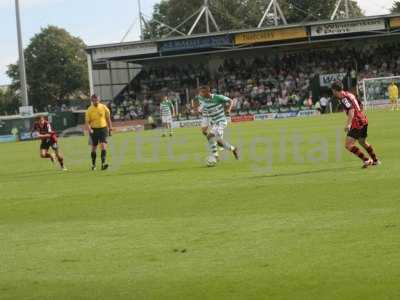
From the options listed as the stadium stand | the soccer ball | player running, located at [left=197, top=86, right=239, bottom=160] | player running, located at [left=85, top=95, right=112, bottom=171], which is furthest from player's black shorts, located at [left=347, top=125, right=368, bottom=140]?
the stadium stand

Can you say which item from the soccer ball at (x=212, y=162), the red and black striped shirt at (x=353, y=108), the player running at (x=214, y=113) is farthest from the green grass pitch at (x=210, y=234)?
the player running at (x=214, y=113)

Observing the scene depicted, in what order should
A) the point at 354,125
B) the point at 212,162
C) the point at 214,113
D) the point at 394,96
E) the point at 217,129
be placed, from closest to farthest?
the point at 354,125, the point at 212,162, the point at 217,129, the point at 214,113, the point at 394,96

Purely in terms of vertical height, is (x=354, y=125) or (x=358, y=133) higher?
(x=354, y=125)

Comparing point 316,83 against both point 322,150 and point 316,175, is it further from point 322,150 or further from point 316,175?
point 316,175

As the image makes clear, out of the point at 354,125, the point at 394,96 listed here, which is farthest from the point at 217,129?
the point at 394,96

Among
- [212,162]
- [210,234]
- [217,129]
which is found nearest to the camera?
[210,234]

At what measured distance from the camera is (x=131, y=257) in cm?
901

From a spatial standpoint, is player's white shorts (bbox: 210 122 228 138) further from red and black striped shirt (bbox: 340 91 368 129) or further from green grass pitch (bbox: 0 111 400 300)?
red and black striped shirt (bbox: 340 91 368 129)

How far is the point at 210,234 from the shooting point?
10078 mm

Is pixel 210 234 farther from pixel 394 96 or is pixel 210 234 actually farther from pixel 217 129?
pixel 394 96

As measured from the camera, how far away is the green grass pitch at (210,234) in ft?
25.0

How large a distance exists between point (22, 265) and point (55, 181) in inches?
397

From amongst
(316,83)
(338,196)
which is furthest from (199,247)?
(316,83)

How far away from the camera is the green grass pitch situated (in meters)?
7.61
